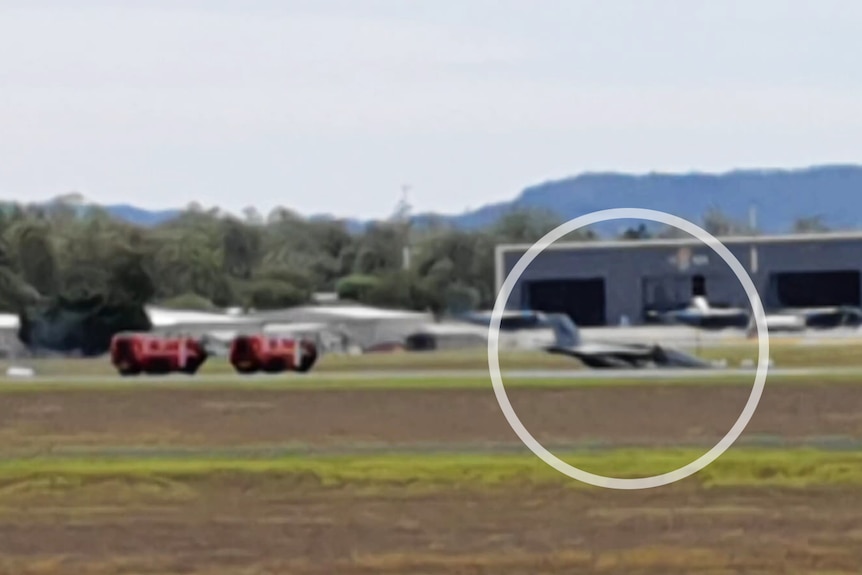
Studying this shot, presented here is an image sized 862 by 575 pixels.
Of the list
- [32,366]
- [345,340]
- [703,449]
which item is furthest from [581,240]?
[32,366]

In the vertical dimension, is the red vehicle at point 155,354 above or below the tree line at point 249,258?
below

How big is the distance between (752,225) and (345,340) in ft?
29.1

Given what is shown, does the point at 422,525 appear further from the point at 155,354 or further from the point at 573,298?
the point at 155,354

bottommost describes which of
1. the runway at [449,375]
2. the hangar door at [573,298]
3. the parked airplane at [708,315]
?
the runway at [449,375]

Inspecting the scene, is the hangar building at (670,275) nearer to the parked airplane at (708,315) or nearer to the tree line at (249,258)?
the parked airplane at (708,315)

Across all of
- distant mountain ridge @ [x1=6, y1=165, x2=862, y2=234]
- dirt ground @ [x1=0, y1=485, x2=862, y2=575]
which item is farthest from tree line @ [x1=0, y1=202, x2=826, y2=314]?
dirt ground @ [x1=0, y1=485, x2=862, y2=575]

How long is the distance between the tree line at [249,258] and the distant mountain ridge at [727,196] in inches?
17.4

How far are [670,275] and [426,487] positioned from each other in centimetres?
814

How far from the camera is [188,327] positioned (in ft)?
96.5

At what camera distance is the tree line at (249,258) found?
24062 mm

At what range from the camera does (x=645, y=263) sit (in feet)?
68.4
